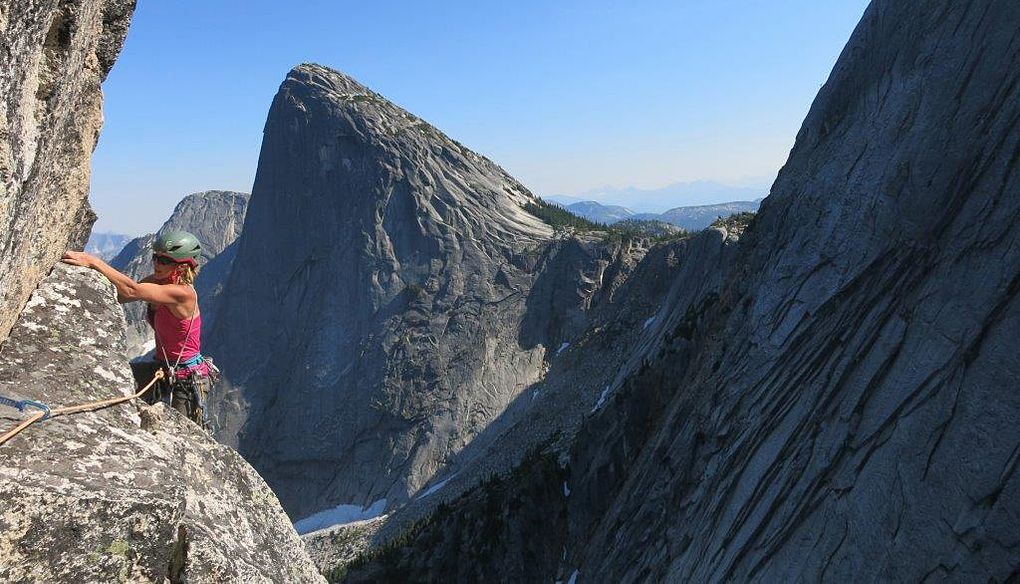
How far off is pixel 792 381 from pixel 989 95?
24.2ft

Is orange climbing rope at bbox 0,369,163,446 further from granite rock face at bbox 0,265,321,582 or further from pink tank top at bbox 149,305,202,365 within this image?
pink tank top at bbox 149,305,202,365

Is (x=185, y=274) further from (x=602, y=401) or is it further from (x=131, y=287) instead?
(x=602, y=401)

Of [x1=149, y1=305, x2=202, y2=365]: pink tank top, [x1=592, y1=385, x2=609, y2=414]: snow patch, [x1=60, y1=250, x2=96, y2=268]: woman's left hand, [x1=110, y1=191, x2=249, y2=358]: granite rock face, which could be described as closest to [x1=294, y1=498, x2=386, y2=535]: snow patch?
[x1=592, y1=385, x2=609, y2=414]: snow patch

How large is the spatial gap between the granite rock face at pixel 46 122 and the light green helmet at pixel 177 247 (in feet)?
3.43

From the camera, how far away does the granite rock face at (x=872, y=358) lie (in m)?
9.55

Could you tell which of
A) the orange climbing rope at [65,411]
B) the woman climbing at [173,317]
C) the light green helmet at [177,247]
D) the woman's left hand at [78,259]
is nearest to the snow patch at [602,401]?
the woman climbing at [173,317]

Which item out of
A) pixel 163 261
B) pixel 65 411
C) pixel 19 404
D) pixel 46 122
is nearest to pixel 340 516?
pixel 163 261

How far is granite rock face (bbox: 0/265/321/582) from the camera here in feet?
17.1

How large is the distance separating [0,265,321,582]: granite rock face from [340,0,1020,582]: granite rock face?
9.34 m

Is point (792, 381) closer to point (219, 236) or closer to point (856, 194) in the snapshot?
point (856, 194)

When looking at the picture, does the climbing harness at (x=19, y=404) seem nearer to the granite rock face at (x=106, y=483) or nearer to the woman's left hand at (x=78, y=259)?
the granite rock face at (x=106, y=483)

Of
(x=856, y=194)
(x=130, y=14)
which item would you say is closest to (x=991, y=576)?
(x=856, y=194)

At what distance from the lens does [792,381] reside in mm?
15102

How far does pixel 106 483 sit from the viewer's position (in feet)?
18.9
